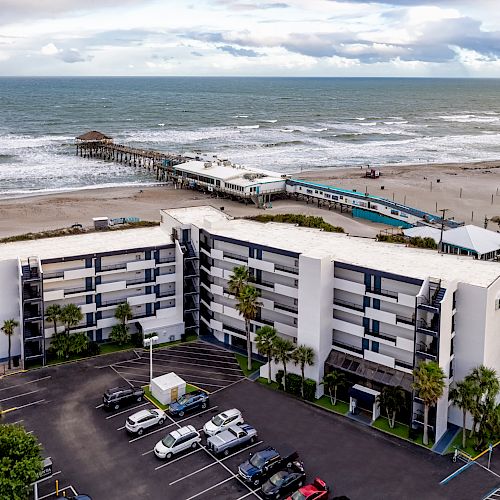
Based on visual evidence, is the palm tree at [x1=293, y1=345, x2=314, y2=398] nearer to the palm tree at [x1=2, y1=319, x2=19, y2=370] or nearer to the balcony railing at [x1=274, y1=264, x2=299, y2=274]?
the balcony railing at [x1=274, y1=264, x2=299, y2=274]

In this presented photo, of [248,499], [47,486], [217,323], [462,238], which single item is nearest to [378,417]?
[248,499]

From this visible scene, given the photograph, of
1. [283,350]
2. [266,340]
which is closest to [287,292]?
[266,340]

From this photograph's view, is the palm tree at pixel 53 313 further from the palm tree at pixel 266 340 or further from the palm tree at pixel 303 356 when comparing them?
the palm tree at pixel 303 356

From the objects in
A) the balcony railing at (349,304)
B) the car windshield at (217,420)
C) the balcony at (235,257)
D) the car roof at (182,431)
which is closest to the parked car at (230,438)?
the car windshield at (217,420)

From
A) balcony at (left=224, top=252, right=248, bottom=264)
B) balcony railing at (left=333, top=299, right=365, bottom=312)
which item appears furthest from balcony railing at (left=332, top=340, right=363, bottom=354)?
balcony at (left=224, top=252, right=248, bottom=264)

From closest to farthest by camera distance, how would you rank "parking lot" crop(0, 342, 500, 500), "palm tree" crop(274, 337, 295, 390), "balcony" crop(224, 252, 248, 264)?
"parking lot" crop(0, 342, 500, 500) < "palm tree" crop(274, 337, 295, 390) < "balcony" crop(224, 252, 248, 264)
